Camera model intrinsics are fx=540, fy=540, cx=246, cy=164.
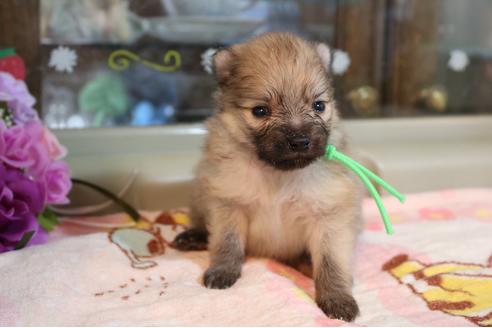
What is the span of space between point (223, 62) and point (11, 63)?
3.42 feet

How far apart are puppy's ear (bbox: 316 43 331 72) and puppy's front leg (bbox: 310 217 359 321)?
0.48 metres

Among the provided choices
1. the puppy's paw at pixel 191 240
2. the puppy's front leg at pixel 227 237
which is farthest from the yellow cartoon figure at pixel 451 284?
the puppy's paw at pixel 191 240

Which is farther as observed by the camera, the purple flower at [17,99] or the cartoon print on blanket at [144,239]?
the purple flower at [17,99]

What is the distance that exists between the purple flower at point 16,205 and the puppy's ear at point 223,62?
70 centimetres

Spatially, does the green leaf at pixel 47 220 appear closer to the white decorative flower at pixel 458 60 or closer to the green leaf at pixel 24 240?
the green leaf at pixel 24 240

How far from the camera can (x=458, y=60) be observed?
3102mm

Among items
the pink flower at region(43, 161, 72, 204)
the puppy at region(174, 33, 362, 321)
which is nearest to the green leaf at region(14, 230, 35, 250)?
the pink flower at region(43, 161, 72, 204)

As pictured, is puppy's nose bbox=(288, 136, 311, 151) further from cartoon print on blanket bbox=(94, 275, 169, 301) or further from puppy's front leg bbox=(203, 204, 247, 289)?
cartoon print on blanket bbox=(94, 275, 169, 301)

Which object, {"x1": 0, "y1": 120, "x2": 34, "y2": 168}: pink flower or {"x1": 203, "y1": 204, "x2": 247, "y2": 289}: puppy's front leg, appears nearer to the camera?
{"x1": 203, "y1": 204, "x2": 247, "y2": 289}: puppy's front leg

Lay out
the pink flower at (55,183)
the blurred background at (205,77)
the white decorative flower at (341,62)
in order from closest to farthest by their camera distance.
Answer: the pink flower at (55,183) < the blurred background at (205,77) < the white decorative flower at (341,62)

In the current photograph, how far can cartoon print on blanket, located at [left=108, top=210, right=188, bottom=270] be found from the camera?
Answer: 5.76 feet

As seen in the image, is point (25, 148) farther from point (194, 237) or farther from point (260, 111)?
point (260, 111)

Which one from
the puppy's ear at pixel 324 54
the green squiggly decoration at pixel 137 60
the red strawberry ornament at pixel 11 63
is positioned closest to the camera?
the puppy's ear at pixel 324 54

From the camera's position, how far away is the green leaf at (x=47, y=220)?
1907 millimetres
